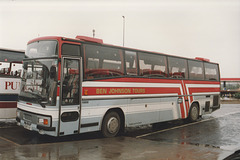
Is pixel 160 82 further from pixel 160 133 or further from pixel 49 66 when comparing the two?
pixel 49 66

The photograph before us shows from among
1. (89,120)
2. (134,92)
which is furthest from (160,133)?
(89,120)

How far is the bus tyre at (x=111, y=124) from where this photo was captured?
29.4ft

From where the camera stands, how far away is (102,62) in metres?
8.88

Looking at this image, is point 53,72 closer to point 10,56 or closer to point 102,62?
point 102,62

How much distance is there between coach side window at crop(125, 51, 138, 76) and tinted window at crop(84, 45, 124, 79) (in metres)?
0.33

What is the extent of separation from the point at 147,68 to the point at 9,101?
6148mm

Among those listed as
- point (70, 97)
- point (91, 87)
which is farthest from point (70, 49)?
point (70, 97)

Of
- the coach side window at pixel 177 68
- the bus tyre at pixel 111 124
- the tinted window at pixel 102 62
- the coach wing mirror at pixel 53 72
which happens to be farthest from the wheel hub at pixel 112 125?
the coach side window at pixel 177 68

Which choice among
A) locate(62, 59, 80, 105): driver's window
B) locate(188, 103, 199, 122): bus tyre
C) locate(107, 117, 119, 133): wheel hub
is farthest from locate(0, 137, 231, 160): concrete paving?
locate(188, 103, 199, 122): bus tyre

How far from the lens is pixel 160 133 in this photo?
10.4 meters

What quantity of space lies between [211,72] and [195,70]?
6.58 ft

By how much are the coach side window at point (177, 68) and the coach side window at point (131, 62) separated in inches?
97.0

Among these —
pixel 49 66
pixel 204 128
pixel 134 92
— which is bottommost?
pixel 204 128

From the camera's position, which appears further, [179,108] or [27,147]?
[179,108]
